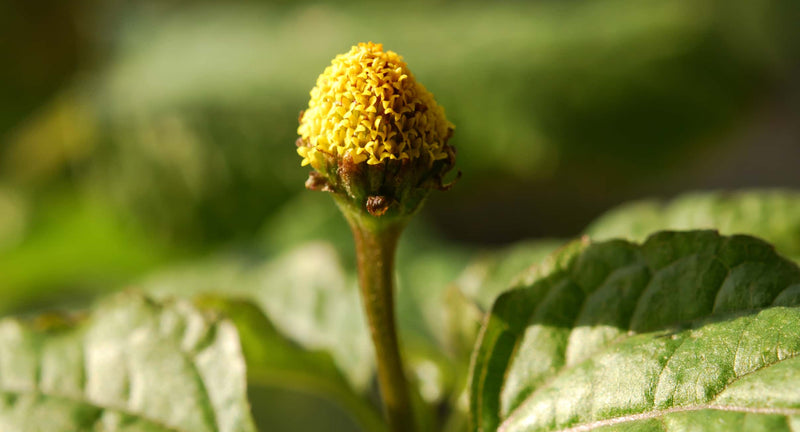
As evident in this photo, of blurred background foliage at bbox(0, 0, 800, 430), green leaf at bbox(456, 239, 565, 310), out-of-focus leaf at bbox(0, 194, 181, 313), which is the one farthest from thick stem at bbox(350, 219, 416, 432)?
out-of-focus leaf at bbox(0, 194, 181, 313)

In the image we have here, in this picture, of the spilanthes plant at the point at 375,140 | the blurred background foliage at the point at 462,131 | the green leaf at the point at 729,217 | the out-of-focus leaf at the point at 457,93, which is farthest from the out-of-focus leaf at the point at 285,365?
the out-of-focus leaf at the point at 457,93

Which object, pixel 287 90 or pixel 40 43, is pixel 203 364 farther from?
pixel 40 43

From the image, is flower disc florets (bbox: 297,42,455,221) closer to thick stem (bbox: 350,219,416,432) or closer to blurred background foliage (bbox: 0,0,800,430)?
thick stem (bbox: 350,219,416,432)

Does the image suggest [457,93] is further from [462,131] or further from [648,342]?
[648,342]

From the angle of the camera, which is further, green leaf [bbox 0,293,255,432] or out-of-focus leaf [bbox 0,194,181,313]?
out-of-focus leaf [bbox 0,194,181,313]

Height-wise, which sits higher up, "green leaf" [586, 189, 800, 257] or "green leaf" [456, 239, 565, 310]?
"green leaf" [586, 189, 800, 257]

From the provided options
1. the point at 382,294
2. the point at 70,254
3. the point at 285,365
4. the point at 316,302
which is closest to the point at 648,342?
the point at 382,294

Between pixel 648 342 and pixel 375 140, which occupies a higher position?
pixel 375 140
